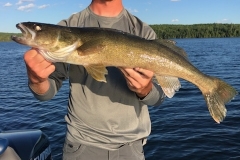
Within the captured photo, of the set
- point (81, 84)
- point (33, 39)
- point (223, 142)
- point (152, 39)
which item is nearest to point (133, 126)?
point (81, 84)

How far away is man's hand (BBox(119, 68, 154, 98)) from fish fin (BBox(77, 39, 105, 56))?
1.10ft

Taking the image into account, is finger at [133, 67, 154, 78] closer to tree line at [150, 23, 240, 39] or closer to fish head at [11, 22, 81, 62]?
fish head at [11, 22, 81, 62]

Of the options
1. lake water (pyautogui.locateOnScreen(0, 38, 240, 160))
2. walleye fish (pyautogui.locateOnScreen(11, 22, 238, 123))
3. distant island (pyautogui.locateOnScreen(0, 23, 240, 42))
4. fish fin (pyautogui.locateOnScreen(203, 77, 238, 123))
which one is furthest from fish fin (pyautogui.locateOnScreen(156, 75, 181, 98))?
distant island (pyautogui.locateOnScreen(0, 23, 240, 42))

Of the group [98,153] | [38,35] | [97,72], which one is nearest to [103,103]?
[97,72]

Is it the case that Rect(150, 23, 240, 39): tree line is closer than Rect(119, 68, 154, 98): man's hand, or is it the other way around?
Rect(119, 68, 154, 98): man's hand

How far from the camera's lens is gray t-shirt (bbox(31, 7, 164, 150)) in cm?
307

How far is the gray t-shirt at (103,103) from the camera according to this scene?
3.07 metres

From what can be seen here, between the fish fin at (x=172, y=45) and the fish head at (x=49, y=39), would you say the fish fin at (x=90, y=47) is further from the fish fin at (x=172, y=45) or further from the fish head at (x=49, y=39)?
the fish fin at (x=172, y=45)

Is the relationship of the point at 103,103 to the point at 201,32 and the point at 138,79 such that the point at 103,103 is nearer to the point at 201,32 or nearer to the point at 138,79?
the point at 138,79

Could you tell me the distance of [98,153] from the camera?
3.09 meters

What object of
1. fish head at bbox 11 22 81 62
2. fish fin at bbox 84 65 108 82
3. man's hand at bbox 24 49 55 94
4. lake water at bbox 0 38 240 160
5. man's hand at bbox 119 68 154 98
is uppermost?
fish head at bbox 11 22 81 62

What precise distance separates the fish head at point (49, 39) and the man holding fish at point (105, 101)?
11.2 inches

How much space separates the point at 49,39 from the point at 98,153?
123 cm

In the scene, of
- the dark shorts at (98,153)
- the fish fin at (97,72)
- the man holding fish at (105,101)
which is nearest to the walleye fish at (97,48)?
the fish fin at (97,72)
